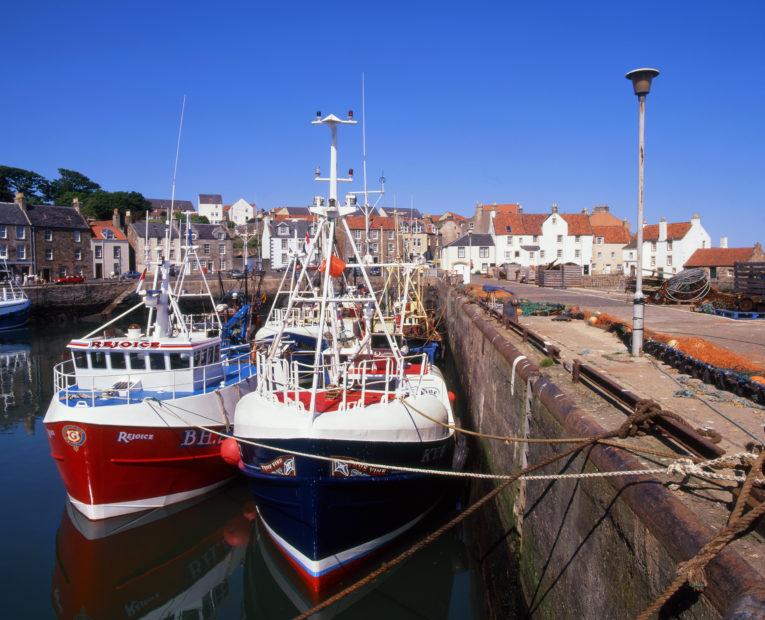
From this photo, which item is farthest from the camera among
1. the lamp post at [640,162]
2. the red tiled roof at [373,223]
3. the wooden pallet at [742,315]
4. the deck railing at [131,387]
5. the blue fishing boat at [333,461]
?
the red tiled roof at [373,223]

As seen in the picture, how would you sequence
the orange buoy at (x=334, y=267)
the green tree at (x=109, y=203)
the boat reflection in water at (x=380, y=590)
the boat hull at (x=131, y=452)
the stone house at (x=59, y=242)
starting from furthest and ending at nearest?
1. the green tree at (x=109, y=203)
2. the stone house at (x=59, y=242)
3. the boat hull at (x=131, y=452)
4. the orange buoy at (x=334, y=267)
5. the boat reflection in water at (x=380, y=590)

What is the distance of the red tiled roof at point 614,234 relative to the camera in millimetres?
69062

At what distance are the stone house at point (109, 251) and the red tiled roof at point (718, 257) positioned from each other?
60519 mm

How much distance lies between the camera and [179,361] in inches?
538

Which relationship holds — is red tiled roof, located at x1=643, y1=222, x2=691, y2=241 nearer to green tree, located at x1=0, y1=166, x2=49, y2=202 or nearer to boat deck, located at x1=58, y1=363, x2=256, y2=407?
boat deck, located at x1=58, y1=363, x2=256, y2=407

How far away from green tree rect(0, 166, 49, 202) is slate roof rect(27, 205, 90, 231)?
3001 centimetres

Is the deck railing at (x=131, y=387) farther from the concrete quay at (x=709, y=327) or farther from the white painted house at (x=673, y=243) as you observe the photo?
the white painted house at (x=673, y=243)

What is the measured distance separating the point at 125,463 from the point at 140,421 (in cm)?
91

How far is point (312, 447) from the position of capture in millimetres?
8891

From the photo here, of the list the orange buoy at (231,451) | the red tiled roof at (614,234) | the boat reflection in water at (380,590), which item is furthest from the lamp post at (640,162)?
the red tiled roof at (614,234)

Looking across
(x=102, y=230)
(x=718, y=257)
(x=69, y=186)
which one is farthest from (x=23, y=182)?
(x=718, y=257)

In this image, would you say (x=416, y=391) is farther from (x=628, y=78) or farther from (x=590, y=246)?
(x=590, y=246)

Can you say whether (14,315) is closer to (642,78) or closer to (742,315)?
(742,315)

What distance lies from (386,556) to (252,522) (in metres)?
3.61
